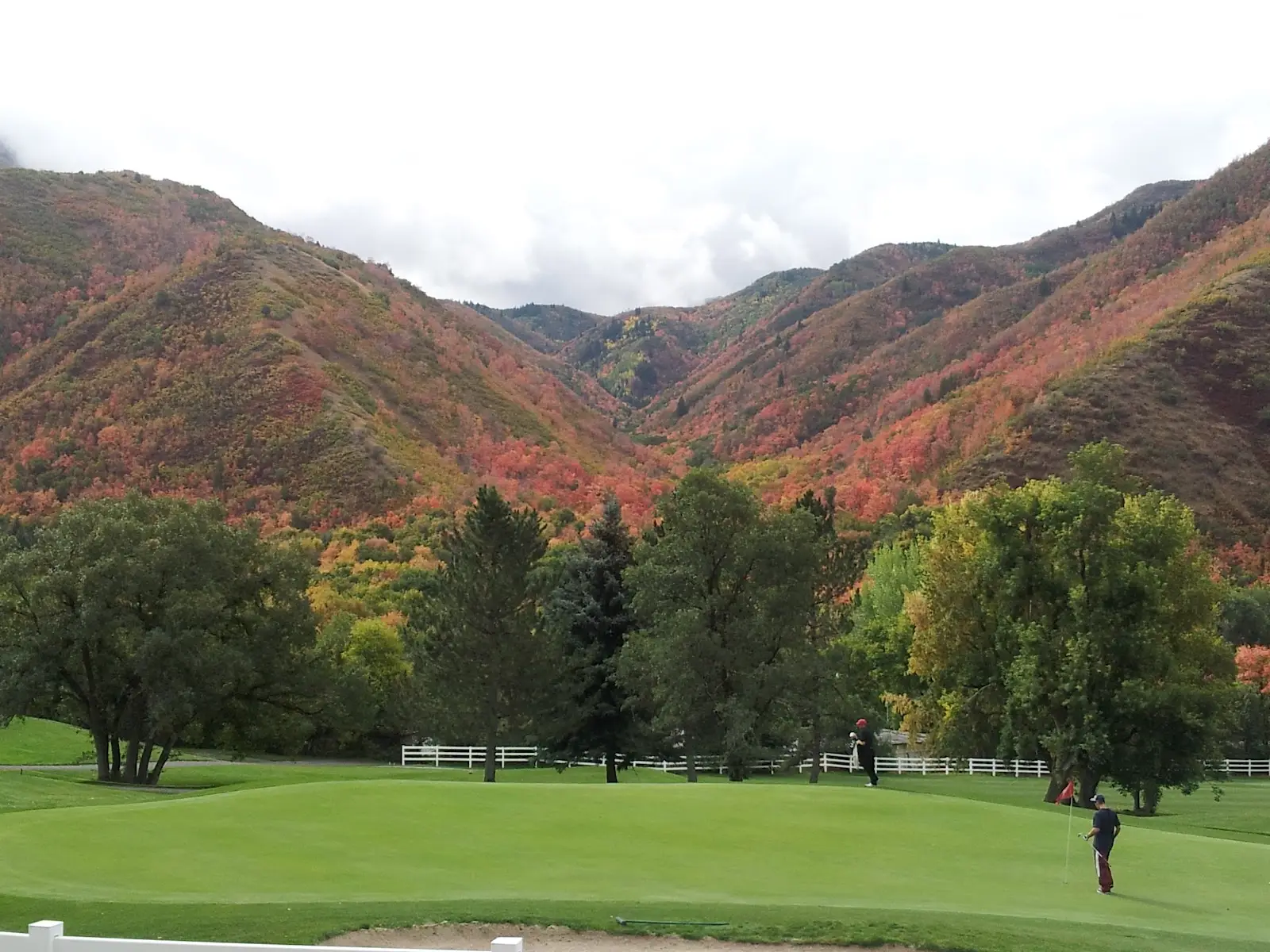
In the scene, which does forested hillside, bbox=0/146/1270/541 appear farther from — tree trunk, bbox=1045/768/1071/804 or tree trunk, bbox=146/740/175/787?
tree trunk, bbox=146/740/175/787

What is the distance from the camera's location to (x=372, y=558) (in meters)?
99.8

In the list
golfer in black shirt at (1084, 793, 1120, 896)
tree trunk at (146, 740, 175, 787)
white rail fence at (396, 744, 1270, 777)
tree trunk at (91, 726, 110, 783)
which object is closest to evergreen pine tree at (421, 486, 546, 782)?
white rail fence at (396, 744, 1270, 777)

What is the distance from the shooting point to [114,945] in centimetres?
782

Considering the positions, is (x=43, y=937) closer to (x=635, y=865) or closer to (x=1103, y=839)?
(x=635, y=865)

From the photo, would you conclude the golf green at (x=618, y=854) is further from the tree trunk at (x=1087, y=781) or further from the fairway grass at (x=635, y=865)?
the tree trunk at (x=1087, y=781)

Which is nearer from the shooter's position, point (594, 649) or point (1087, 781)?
point (1087, 781)

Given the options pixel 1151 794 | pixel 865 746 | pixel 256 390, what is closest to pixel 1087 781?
pixel 1151 794

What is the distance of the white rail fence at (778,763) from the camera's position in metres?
54.4

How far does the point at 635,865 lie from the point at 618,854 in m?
0.62

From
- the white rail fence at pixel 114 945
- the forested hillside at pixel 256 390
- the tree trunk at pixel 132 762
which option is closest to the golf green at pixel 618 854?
the white rail fence at pixel 114 945

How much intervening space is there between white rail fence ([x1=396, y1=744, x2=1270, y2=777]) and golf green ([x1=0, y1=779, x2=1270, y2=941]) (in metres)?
25.3

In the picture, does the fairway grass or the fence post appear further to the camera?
the fairway grass

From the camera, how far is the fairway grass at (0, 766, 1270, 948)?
13.7m

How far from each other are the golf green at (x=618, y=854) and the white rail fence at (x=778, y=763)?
2533 centimetres
